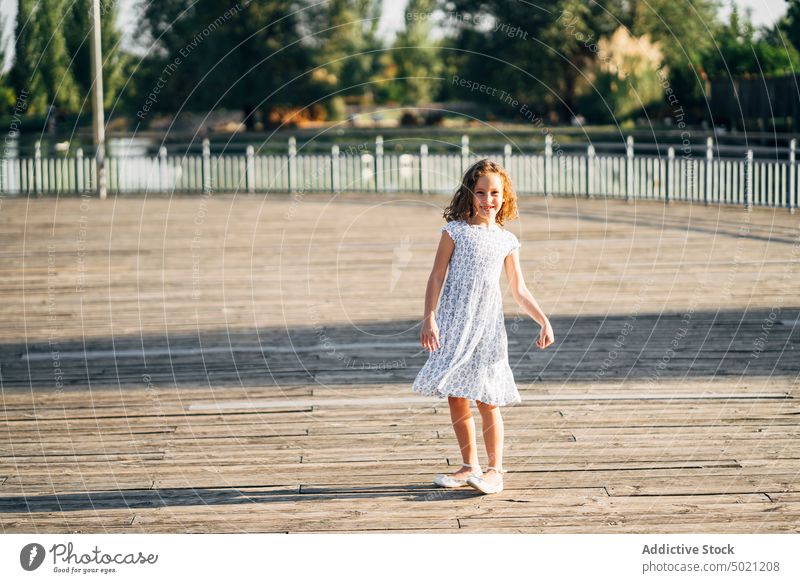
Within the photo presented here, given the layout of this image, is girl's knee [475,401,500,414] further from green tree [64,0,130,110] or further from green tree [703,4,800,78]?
green tree [703,4,800,78]

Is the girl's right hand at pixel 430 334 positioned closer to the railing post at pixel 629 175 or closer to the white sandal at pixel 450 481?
the white sandal at pixel 450 481

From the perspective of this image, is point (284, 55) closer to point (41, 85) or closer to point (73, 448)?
point (41, 85)

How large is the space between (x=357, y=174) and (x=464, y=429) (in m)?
23.4

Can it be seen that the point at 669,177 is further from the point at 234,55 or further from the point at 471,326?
the point at 234,55

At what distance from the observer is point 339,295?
11.7 meters

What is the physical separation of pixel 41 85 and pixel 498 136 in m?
25.0

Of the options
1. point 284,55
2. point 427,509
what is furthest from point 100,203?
point 284,55

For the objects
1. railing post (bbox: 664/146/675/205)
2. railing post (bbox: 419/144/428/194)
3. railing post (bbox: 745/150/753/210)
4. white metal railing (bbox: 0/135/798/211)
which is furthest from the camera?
railing post (bbox: 419/144/428/194)

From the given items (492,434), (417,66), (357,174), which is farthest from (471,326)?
(417,66)

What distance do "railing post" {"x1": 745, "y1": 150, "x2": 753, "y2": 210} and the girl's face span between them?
15652 millimetres

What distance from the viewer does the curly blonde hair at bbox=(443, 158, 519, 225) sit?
510 centimetres

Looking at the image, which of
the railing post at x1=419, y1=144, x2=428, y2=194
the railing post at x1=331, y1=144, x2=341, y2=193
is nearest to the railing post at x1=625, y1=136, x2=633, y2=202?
the railing post at x1=419, y1=144, x2=428, y2=194

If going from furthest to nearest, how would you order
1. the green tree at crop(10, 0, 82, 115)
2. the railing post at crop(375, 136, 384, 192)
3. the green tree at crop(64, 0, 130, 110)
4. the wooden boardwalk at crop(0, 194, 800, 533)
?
the railing post at crop(375, 136, 384, 192), the green tree at crop(64, 0, 130, 110), the green tree at crop(10, 0, 82, 115), the wooden boardwalk at crop(0, 194, 800, 533)

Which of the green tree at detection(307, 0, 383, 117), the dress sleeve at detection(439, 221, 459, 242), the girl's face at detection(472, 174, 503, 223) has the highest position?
the green tree at detection(307, 0, 383, 117)
